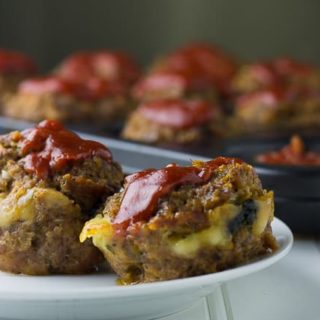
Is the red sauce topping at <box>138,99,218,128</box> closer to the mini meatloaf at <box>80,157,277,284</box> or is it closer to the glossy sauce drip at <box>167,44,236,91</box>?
the glossy sauce drip at <box>167,44,236,91</box>

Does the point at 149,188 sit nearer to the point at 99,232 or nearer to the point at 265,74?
the point at 99,232

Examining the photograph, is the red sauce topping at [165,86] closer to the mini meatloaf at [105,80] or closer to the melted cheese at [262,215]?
the mini meatloaf at [105,80]

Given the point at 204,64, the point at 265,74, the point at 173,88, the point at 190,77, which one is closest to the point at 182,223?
the point at 173,88

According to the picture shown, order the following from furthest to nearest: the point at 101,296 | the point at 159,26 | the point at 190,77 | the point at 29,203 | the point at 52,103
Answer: the point at 159,26 < the point at 190,77 < the point at 52,103 < the point at 29,203 < the point at 101,296

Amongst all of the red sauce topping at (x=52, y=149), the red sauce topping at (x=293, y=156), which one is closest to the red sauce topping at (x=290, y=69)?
the red sauce topping at (x=293, y=156)

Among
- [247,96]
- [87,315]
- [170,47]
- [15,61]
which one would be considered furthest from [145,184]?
[170,47]

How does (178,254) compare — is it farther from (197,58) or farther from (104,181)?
(197,58)
